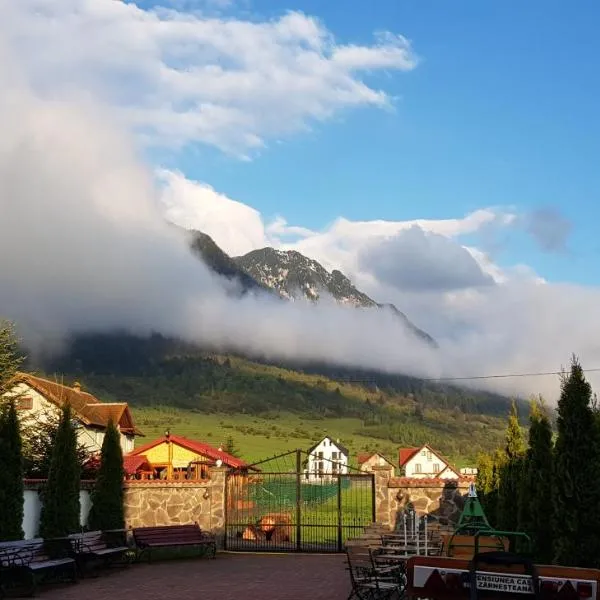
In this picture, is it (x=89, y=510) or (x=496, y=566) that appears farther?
(x=89, y=510)

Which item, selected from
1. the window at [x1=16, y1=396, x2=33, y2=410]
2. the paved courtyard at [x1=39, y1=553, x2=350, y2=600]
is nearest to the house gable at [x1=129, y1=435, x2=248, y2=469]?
the window at [x1=16, y1=396, x2=33, y2=410]

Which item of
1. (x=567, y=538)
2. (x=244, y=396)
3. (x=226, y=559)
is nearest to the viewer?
(x=567, y=538)

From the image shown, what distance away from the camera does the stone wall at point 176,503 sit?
19.6 meters

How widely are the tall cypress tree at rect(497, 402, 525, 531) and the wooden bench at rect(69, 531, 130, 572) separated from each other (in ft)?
25.7

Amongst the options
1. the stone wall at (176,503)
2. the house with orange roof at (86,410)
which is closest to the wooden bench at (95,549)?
the stone wall at (176,503)

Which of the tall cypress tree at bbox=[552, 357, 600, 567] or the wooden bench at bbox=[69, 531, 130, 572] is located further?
the wooden bench at bbox=[69, 531, 130, 572]

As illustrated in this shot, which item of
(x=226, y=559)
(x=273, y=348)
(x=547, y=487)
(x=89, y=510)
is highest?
(x=273, y=348)

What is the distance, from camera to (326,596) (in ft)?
39.5

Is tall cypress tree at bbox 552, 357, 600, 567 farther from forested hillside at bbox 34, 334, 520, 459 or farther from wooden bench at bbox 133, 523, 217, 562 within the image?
forested hillside at bbox 34, 334, 520, 459

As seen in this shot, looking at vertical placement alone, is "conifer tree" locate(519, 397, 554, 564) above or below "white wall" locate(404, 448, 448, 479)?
above

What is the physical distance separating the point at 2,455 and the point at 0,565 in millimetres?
2562

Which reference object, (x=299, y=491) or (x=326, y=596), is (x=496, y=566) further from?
(x=299, y=491)

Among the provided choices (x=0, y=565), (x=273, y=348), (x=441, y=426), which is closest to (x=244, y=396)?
(x=441, y=426)

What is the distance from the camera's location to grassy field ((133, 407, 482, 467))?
8512 centimetres
